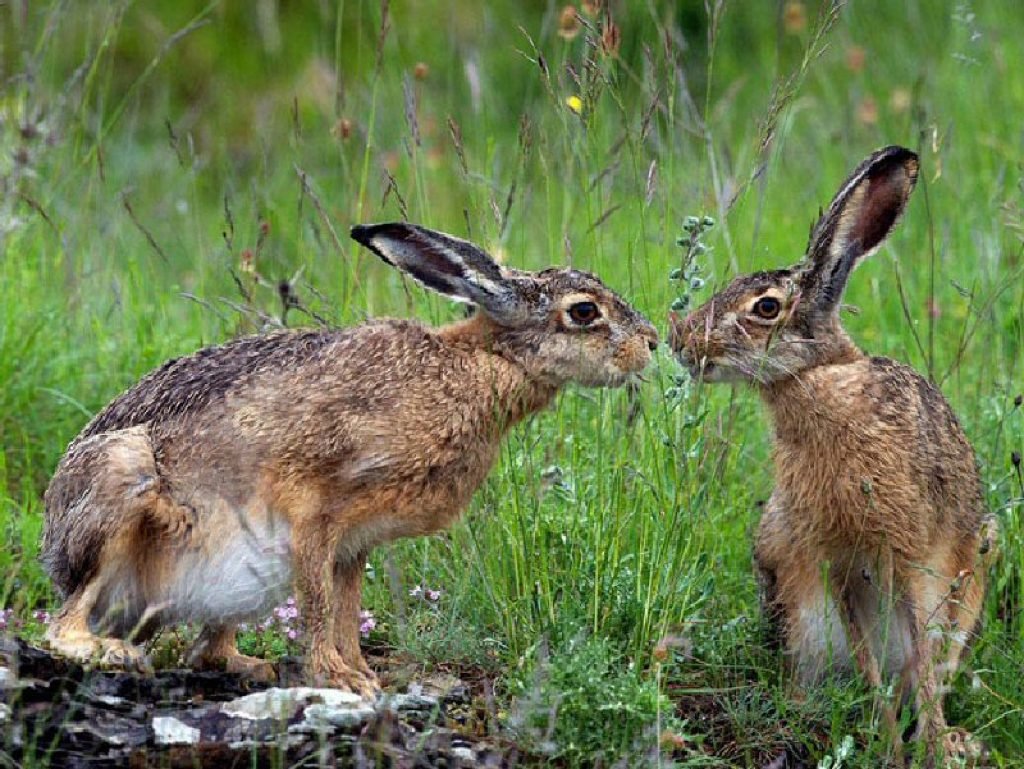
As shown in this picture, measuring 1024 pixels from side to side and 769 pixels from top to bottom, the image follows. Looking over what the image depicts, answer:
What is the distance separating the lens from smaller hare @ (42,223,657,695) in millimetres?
5707

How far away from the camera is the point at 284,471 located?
5.80m

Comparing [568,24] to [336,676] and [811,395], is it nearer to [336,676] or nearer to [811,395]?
[811,395]

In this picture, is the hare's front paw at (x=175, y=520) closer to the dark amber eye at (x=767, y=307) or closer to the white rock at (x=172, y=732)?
the white rock at (x=172, y=732)

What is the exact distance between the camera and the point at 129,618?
596 cm

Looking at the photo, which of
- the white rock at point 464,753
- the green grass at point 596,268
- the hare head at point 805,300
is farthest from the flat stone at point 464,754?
the hare head at point 805,300

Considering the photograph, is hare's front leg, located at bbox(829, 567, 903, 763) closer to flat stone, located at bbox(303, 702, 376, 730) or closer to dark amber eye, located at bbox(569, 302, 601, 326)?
dark amber eye, located at bbox(569, 302, 601, 326)

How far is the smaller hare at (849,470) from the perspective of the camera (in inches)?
241

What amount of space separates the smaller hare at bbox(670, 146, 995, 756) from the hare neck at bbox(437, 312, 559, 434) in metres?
0.50

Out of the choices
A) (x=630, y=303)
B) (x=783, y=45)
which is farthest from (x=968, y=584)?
(x=783, y=45)

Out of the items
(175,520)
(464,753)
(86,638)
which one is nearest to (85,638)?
(86,638)

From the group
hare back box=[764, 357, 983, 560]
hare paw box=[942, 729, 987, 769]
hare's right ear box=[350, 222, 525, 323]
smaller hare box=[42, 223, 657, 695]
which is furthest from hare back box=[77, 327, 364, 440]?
hare paw box=[942, 729, 987, 769]

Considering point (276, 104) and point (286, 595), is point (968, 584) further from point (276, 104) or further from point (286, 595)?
point (276, 104)

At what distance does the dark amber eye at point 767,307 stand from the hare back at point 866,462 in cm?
23

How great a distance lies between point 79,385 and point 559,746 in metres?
3.10
